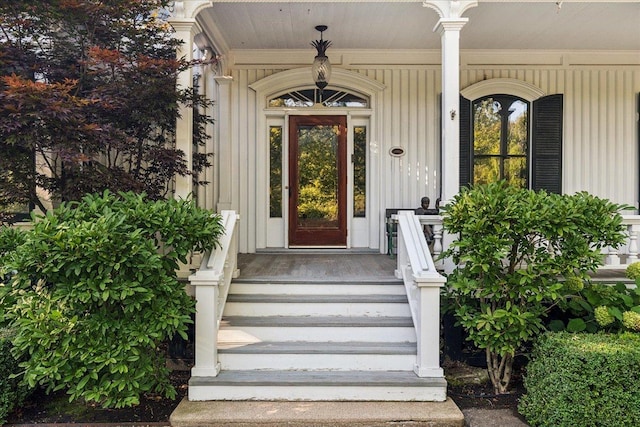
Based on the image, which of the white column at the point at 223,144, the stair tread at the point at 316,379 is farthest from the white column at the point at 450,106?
the white column at the point at 223,144

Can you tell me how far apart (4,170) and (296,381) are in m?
3.09

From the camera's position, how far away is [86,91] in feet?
12.9

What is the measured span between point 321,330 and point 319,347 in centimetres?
19

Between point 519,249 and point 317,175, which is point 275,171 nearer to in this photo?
point 317,175

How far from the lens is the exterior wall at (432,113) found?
6172mm

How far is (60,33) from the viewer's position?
4.12 meters

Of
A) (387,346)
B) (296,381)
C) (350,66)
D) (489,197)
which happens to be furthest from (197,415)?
(350,66)

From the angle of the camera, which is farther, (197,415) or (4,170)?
(4,170)

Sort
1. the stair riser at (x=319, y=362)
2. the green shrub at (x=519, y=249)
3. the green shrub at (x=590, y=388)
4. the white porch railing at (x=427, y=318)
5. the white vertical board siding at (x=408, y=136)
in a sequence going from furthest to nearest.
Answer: the white vertical board siding at (x=408, y=136)
the stair riser at (x=319, y=362)
the white porch railing at (x=427, y=318)
the green shrub at (x=519, y=249)
the green shrub at (x=590, y=388)

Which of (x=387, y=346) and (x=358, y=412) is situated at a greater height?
(x=387, y=346)

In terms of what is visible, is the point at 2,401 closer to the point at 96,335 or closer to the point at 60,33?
the point at 96,335

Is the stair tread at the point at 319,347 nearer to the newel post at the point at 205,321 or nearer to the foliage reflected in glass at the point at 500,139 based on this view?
the newel post at the point at 205,321

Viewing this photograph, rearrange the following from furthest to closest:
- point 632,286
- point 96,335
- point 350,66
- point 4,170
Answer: point 350,66, point 632,286, point 4,170, point 96,335

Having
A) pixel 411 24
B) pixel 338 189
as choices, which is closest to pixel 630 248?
pixel 411 24
